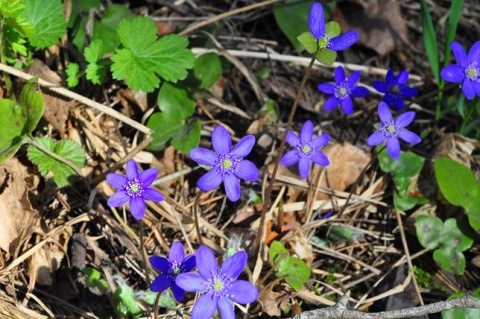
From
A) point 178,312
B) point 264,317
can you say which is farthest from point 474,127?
point 178,312

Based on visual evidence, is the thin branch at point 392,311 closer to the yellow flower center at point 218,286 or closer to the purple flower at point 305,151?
the yellow flower center at point 218,286

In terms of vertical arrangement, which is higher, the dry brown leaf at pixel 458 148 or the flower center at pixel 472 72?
the flower center at pixel 472 72

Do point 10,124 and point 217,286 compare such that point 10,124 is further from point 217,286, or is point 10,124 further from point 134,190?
point 217,286

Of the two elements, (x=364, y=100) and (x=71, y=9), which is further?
(x=364, y=100)

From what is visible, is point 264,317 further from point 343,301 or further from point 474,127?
point 474,127

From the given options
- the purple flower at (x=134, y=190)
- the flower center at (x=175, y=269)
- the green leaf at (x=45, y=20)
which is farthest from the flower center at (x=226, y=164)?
the green leaf at (x=45, y=20)

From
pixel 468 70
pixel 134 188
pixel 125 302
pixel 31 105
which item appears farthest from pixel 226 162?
pixel 468 70

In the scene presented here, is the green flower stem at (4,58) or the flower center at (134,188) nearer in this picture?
the flower center at (134,188)
